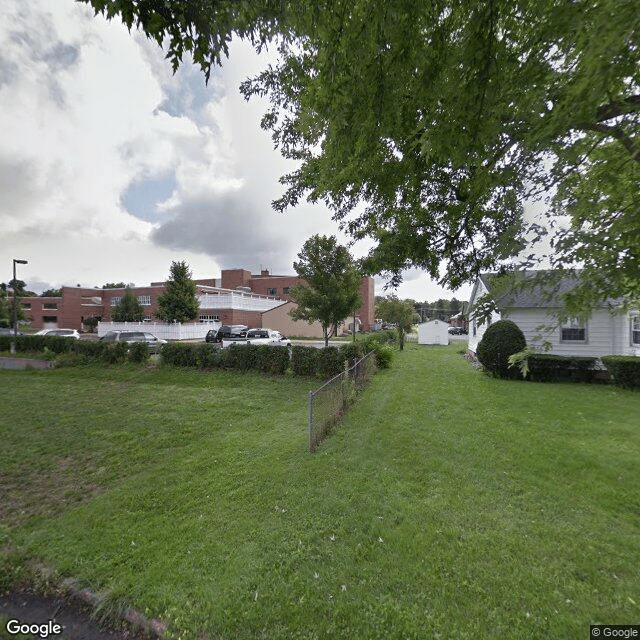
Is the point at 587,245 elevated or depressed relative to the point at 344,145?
depressed

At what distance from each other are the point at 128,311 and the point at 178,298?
1280 centimetres

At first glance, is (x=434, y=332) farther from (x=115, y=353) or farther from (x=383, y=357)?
(x=115, y=353)

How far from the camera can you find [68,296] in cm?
4794

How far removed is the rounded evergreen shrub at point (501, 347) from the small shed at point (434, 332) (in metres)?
18.6

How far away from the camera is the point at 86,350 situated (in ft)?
55.5

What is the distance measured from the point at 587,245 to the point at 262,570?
4350 millimetres

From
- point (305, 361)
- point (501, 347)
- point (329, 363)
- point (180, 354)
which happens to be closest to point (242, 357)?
point (305, 361)

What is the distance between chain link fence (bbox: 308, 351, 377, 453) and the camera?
617 cm

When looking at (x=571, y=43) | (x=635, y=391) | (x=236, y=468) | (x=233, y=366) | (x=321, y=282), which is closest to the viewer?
(x=571, y=43)

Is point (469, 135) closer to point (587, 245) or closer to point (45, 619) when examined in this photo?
point (587, 245)

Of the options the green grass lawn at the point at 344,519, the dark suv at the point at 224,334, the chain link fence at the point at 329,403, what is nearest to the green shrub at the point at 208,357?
the green grass lawn at the point at 344,519

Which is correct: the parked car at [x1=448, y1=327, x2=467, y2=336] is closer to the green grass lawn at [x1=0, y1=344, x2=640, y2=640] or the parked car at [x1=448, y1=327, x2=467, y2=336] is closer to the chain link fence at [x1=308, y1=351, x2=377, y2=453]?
the green grass lawn at [x1=0, y1=344, x2=640, y2=640]

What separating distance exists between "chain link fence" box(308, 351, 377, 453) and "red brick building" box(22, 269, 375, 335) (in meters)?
24.9

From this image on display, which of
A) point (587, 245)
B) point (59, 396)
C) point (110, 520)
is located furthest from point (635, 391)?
point (59, 396)
